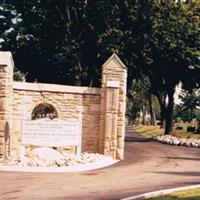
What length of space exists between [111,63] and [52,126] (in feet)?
14.5

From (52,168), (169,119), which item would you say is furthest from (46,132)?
(169,119)

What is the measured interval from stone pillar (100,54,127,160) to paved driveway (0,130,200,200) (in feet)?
3.56

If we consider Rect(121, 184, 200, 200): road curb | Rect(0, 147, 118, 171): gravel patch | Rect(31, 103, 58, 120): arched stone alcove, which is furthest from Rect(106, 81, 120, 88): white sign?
Rect(121, 184, 200, 200): road curb

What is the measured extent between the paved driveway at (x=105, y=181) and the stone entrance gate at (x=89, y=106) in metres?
1.55

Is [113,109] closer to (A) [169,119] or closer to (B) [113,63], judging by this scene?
(B) [113,63]

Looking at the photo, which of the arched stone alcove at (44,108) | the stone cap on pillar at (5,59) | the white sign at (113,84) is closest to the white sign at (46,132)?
the stone cap on pillar at (5,59)

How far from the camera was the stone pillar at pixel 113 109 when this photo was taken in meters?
23.7

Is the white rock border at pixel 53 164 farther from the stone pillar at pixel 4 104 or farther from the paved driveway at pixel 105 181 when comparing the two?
the stone pillar at pixel 4 104

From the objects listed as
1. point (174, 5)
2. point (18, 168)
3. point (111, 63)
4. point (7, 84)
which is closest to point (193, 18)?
point (174, 5)

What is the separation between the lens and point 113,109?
2378 cm

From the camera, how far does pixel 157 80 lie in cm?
4597

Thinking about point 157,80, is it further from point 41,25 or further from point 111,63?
point 111,63

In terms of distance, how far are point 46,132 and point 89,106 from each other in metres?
3.51

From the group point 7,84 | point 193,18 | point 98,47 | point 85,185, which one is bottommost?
point 85,185
